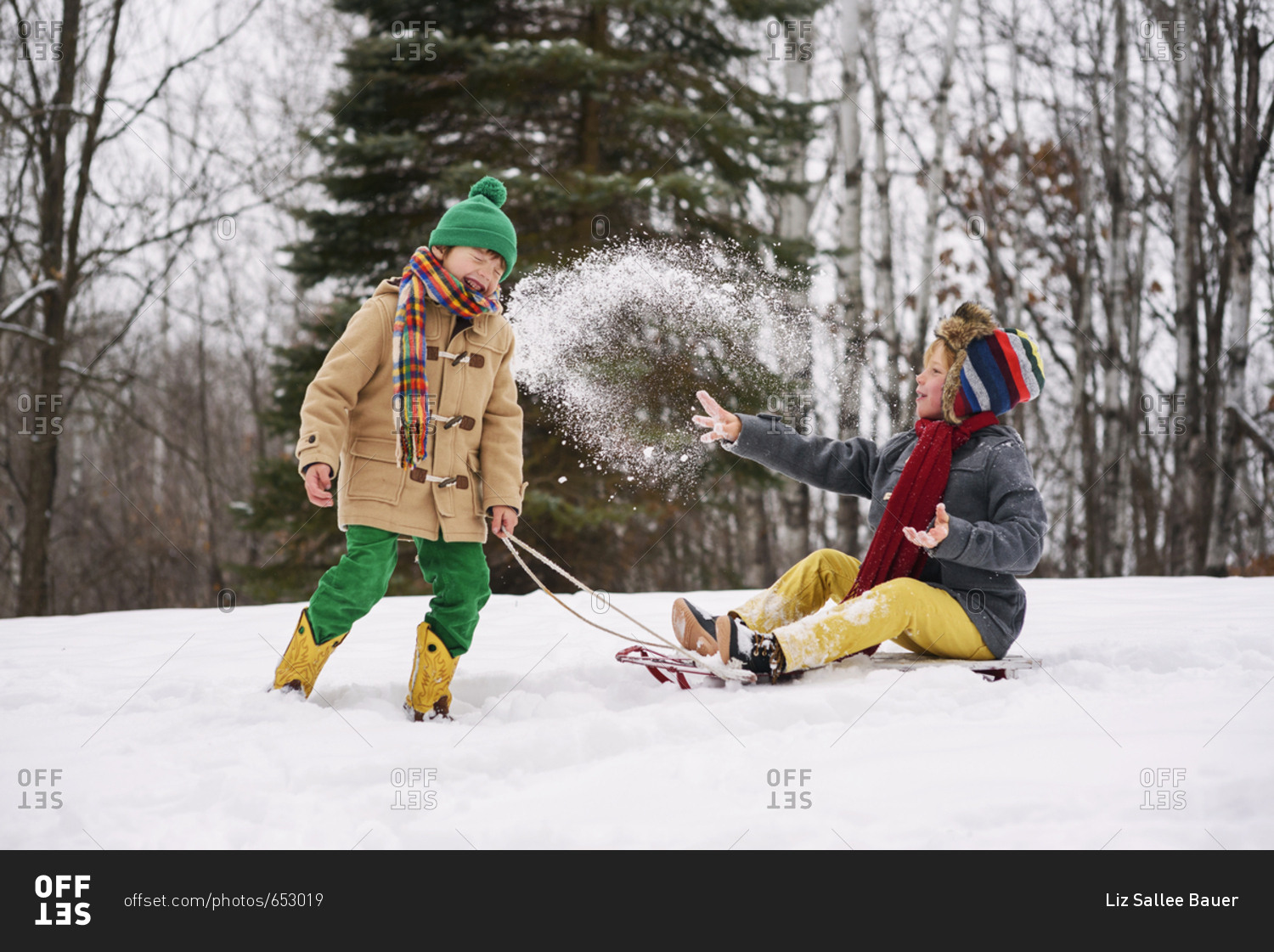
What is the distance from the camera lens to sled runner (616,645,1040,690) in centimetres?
281

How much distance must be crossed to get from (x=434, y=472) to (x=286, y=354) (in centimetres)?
471

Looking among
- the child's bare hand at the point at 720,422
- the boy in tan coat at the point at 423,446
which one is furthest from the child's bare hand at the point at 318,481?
the child's bare hand at the point at 720,422

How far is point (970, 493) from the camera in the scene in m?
3.00

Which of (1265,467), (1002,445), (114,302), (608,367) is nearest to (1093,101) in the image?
(1265,467)

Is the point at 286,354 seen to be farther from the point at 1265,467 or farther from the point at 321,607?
the point at 1265,467

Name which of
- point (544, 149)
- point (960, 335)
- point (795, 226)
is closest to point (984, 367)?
point (960, 335)

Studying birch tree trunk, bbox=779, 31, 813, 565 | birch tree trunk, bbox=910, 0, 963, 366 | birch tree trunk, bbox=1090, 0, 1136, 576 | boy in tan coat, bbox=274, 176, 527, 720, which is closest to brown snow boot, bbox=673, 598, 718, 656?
boy in tan coat, bbox=274, 176, 527, 720

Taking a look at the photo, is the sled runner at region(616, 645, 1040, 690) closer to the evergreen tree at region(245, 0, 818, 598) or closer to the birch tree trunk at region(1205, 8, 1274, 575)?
the evergreen tree at region(245, 0, 818, 598)

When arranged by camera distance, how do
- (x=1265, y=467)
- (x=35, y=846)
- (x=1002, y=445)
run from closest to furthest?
(x=35, y=846) → (x=1002, y=445) → (x=1265, y=467)

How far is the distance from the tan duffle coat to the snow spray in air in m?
1.33

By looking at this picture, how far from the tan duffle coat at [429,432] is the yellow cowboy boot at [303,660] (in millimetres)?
338

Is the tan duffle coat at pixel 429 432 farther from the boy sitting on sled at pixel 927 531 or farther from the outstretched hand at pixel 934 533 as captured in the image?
the outstretched hand at pixel 934 533

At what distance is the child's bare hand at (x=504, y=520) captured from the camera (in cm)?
292

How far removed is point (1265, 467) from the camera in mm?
10125
